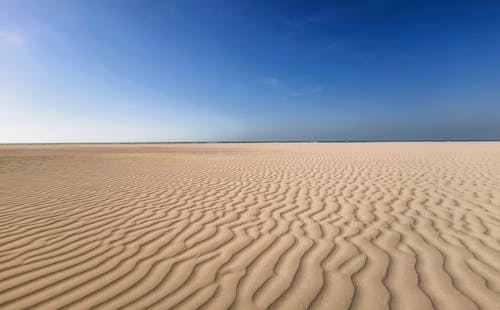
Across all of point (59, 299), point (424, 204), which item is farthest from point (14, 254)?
point (424, 204)

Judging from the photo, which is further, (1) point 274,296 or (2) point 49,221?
(2) point 49,221

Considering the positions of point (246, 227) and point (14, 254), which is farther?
point (246, 227)

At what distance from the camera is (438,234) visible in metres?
3.56

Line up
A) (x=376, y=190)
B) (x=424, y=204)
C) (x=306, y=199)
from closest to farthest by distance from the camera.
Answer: (x=424, y=204), (x=306, y=199), (x=376, y=190)

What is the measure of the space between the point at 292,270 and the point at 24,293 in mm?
2496

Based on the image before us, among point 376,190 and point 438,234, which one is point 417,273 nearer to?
point 438,234

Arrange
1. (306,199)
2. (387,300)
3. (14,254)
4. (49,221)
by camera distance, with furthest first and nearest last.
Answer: (306,199) → (49,221) → (14,254) → (387,300)

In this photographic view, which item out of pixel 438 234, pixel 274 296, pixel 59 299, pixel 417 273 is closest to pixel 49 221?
pixel 59 299

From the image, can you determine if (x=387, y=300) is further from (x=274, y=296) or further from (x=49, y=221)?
(x=49, y=221)

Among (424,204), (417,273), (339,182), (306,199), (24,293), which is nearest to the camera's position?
(24,293)

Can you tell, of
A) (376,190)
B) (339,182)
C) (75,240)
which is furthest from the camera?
(339,182)

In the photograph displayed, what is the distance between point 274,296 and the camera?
2273 millimetres

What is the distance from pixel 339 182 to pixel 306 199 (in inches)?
96.1

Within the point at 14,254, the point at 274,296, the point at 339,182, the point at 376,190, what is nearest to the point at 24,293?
the point at 14,254
